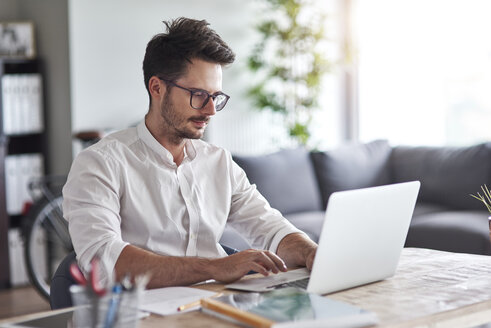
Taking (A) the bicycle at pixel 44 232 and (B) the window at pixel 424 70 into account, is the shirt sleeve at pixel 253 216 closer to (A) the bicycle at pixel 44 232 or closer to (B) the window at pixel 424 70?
(A) the bicycle at pixel 44 232

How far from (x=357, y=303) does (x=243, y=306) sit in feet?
0.84

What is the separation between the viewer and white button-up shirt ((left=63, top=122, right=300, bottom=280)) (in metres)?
1.83

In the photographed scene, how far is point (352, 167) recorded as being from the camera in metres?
4.51

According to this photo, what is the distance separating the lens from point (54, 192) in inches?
195

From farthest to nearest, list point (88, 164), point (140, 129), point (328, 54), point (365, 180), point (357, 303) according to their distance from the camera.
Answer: point (328, 54), point (365, 180), point (140, 129), point (88, 164), point (357, 303)

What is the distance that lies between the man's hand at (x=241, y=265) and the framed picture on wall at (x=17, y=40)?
12.0 ft

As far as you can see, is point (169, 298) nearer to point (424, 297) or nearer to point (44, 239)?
point (424, 297)

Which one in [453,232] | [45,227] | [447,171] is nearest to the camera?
[453,232]

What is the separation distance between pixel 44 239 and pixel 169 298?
362 cm

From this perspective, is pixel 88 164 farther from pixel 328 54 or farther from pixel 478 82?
pixel 328 54

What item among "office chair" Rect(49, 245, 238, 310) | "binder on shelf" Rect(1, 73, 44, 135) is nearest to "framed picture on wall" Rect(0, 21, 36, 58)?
"binder on shelf" Rect(1, 73, 44, 135)

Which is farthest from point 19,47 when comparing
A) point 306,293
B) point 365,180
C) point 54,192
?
point 306,293

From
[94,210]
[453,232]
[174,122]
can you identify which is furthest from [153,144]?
[453,232]

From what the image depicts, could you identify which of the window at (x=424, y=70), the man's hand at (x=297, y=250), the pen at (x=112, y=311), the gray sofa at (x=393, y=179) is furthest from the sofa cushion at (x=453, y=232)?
the pen at (x=112, y=311)
